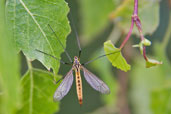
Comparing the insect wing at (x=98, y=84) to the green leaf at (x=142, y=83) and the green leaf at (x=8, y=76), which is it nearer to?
the green leaf at (x=8, y=76)

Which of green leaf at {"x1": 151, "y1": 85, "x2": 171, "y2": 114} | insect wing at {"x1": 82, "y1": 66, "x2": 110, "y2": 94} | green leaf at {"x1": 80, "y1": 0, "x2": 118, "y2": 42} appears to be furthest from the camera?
green leaf at {"x1": 80, "y1": 0, "x2": 118, "y2": 42}

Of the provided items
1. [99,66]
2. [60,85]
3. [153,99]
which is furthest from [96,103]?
[60,85]

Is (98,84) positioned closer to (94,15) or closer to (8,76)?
(8,76)

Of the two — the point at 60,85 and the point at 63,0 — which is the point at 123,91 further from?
the point at 63,0

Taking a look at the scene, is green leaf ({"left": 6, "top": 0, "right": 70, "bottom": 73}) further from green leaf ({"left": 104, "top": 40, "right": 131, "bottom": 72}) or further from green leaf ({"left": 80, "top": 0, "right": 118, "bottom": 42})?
green leaf ({"left": 80, "top": 0, "right": 118, "bottom": 42})

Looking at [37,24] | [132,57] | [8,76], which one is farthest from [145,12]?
[8,76]

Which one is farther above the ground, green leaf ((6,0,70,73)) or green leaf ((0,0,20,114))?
green leaf ((6,0,70,73))

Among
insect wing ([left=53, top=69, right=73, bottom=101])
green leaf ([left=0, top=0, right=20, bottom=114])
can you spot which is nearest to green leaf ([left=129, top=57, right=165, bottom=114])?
insect wing ([left=53, top=69, right=73, bottom=101])
